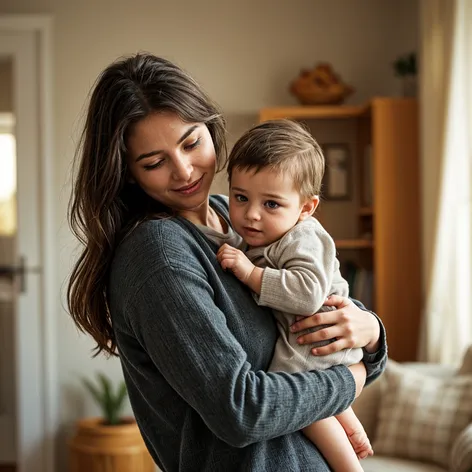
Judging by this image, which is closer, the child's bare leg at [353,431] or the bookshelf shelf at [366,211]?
the child's bare leg at [353,431]

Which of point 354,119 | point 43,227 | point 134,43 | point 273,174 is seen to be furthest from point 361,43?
point 273,174

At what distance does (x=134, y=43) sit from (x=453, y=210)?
203cm

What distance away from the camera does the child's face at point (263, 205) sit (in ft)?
4.90

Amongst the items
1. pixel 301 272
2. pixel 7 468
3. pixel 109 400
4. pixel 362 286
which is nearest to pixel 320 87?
pixel 362 286

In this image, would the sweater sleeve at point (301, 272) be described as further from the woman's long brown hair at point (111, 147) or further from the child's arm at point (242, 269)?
the woman's long brown hair at point (111, 147)

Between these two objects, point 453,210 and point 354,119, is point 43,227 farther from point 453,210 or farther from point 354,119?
point 453,210

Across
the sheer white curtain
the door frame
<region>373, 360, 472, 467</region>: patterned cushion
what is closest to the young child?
<region>373, 360, 472, 467</region>: patterned cushion

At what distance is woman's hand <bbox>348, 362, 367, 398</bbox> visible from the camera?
1424 millimetres

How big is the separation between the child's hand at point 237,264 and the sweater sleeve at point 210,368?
0.10 m

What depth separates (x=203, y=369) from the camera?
47.9 inches

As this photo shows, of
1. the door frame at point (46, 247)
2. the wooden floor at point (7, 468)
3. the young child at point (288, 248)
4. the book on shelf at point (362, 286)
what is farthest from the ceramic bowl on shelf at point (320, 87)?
the young child at point (288, 248)

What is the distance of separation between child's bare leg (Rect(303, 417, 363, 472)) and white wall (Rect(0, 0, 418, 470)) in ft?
11.3

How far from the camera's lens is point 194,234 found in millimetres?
1414

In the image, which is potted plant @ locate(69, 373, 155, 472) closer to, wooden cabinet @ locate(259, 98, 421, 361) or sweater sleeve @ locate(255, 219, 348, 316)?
wooden cabinet @ locate(259, 98, 421, 361)
